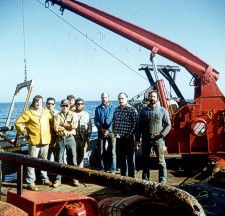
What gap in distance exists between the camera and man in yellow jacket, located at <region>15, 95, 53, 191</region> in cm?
561

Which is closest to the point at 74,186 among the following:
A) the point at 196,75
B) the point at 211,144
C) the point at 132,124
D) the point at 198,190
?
the point at 132,124

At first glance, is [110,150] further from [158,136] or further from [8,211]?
[8,211]

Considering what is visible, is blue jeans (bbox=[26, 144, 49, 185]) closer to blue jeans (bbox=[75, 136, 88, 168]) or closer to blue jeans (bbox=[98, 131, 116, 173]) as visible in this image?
blue jeans (bbox=[75, 136, 88, 168])

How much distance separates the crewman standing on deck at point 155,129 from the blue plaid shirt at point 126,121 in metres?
0.34

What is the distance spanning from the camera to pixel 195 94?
295 inches

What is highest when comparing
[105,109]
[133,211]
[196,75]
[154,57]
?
[154,57]

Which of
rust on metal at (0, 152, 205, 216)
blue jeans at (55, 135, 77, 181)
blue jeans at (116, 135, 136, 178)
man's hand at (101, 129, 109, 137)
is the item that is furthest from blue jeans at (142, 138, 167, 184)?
rust on metal at (0, 152, 205, 216)

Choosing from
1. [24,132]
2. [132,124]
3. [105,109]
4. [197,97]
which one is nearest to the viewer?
[24,132]

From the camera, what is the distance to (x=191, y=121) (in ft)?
22.1

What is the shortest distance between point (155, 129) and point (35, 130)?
243 centimetres

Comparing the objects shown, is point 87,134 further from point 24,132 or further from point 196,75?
point 196,75

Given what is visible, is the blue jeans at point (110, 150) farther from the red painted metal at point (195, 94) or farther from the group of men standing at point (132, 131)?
the red painted metal at point (195, 94)

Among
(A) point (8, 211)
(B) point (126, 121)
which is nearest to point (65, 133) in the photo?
(B) point (126, 121)

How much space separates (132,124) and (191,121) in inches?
58.8
